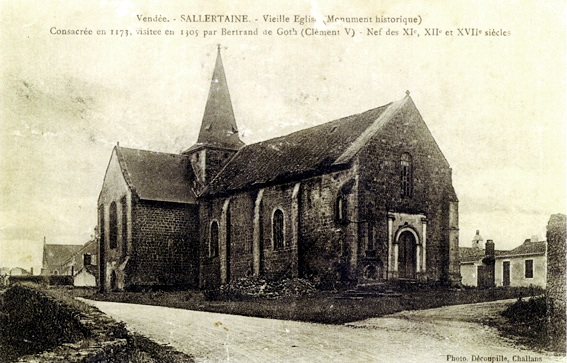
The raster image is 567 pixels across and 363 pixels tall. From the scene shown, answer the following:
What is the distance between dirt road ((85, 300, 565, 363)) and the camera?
1375cm

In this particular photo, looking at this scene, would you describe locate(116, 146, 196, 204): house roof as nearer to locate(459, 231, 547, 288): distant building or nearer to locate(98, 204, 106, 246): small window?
locate(98, 204, 106, 246): small window

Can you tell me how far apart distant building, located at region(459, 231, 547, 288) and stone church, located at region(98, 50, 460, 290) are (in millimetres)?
2044

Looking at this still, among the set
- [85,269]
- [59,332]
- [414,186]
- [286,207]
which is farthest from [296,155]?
[85,269]

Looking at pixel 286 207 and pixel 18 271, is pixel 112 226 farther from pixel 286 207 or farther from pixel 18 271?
pixel 18 271

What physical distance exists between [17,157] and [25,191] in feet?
3.25

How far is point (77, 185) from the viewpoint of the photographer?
19953mm

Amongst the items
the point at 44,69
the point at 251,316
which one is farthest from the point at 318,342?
the point at 44,69

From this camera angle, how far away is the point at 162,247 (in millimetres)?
30250

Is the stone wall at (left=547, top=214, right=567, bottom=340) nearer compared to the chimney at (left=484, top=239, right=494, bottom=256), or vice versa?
the stone wall at (left=547, top=214, right=567, bottom=340)

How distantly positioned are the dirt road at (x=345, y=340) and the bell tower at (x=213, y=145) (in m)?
16.4

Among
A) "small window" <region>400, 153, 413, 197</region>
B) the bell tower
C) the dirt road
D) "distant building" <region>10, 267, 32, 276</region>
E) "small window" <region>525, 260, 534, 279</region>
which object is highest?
the bell tower

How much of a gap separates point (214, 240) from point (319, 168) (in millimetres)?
8884

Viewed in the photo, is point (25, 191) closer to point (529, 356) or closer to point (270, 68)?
point (270, 68)

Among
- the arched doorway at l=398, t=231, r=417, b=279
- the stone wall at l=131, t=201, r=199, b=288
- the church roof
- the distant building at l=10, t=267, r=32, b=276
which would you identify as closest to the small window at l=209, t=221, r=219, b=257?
the stone wall at l=131, t=201, r=199, b=288
